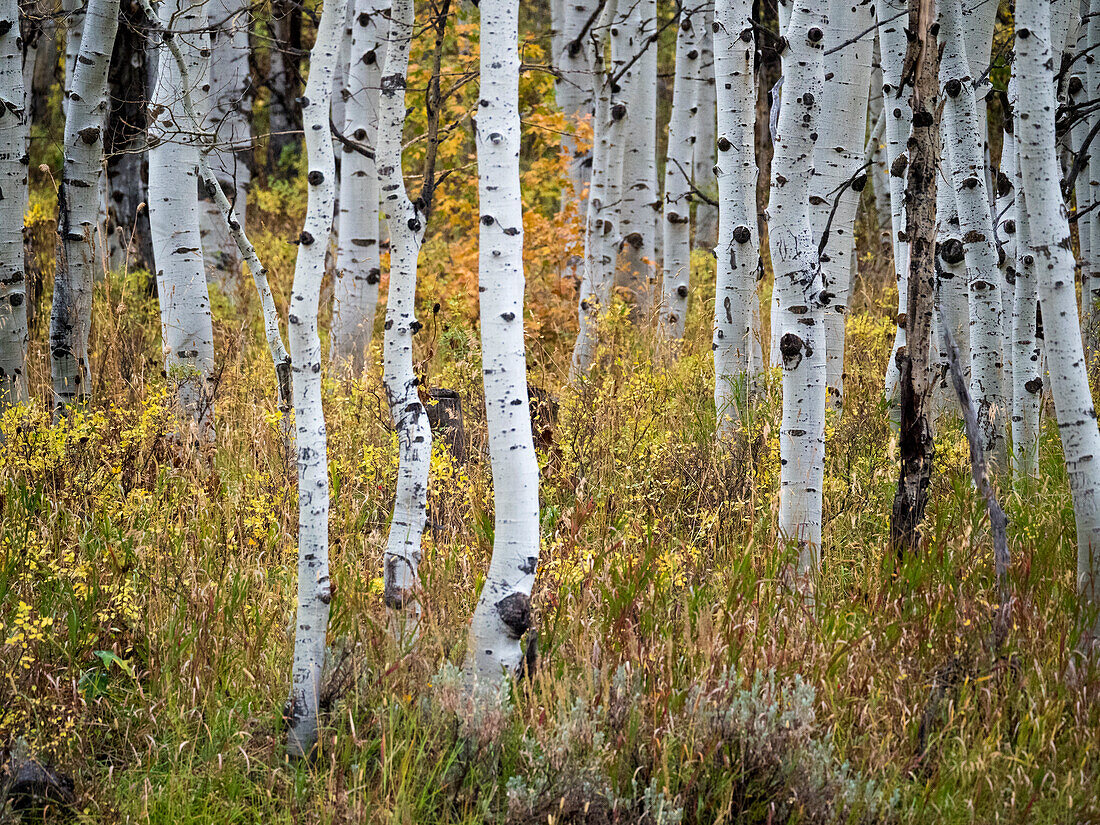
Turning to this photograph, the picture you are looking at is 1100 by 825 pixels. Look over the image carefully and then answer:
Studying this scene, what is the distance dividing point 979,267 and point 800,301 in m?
1.75

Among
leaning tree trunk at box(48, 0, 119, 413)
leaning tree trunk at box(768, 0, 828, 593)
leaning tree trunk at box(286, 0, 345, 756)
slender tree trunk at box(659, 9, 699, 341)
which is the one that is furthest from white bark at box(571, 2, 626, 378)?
leaning tree trunk at box(286, 0, 345, 756)

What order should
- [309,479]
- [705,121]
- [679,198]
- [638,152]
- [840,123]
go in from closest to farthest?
1. [309,479]
2. [840,123]
3. [679,198]
4. [638,152]
5. [705,121]

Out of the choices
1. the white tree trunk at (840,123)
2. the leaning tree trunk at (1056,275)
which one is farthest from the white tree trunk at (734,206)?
the leaning tree trunk at (1056,275)

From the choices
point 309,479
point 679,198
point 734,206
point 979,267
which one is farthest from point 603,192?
point 309,479

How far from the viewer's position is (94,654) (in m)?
2.92

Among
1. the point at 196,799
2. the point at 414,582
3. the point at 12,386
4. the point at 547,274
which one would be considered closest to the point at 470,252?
the point at 547,274

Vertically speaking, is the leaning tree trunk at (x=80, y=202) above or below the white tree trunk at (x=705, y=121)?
below

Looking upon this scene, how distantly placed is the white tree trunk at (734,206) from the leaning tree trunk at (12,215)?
12.5 ft

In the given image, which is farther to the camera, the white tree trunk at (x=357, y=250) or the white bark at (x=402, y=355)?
the white tree trunk at (x=357, y=250)

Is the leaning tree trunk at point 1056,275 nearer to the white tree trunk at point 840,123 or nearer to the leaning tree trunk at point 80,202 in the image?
the white tree trunk at point 840,123

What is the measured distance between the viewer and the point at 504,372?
104 inches

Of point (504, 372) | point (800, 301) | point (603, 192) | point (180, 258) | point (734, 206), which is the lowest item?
point (504, 372)

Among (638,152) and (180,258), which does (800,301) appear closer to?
(180,258)

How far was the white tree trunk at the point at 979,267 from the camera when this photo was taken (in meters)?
4.53
